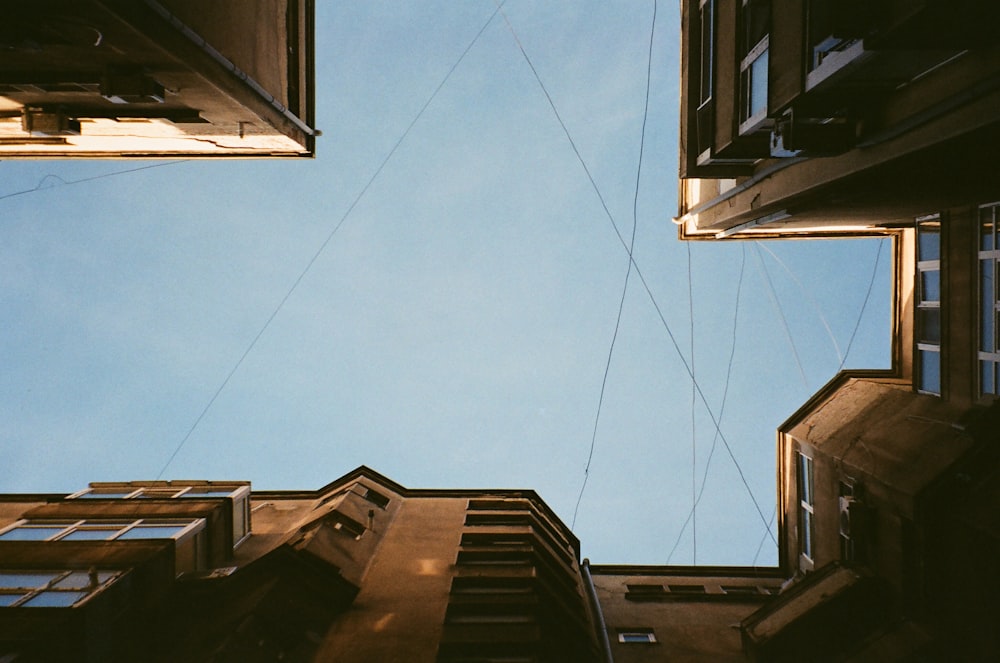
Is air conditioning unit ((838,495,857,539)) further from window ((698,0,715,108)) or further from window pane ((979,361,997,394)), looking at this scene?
window ((698,0,715,108))

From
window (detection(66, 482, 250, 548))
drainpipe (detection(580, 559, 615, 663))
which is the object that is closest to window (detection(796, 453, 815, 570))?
drainpipe (detection(580, 559, 615, 663))

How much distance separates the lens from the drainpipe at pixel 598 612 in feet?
48.1

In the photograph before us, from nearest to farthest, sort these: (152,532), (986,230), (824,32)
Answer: (824,32)
(986,230)
(152,532)

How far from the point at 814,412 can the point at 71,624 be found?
71.0 ft

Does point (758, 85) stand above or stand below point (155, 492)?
above

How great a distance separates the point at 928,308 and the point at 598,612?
527 inches

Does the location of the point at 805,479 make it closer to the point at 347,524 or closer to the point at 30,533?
the point at 347,524

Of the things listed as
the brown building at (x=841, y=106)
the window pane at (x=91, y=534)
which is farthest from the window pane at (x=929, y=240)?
the window pane at (x=91, y=534)

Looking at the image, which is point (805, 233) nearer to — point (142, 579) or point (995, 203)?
point (995, 203)

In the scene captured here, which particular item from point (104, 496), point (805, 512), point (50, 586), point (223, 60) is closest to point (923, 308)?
point (805, 512)

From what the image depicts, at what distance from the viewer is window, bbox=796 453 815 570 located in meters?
17.1

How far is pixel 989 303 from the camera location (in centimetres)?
1160

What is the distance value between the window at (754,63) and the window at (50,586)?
55.7ft

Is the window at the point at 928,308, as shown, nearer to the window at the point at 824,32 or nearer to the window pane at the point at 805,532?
the window pane at the point at 805,532
